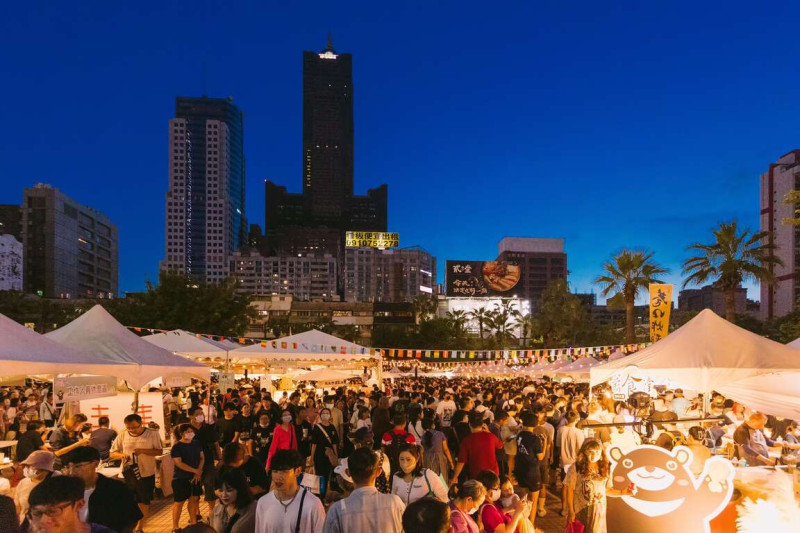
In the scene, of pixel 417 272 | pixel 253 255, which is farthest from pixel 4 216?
pixel 417 272

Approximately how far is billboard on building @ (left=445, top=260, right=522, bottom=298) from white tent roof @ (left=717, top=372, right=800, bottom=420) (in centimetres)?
8262

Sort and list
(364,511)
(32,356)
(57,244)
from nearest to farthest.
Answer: (364,511) → (32,356) → (57,244)

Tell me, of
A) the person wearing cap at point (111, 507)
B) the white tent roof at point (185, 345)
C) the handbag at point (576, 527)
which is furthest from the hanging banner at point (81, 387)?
the handbag at point (576, 527)

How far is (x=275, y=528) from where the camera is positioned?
13.4ft

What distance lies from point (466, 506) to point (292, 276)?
168372 millimetres

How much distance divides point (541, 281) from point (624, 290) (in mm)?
131449

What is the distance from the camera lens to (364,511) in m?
4.05

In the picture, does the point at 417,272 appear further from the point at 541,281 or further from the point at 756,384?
the point at 756,384

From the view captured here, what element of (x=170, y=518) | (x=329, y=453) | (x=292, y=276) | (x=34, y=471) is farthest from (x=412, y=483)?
(x=292, y=276)

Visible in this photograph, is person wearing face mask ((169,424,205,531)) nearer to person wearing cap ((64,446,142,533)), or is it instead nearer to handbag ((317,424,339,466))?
handbag ((317,424,339,466))

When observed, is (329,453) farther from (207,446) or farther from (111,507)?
(111,507)

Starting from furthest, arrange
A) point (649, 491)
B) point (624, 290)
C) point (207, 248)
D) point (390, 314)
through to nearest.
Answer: point (207, 248), point (390, 314), point (624, 290), point (649, 491)

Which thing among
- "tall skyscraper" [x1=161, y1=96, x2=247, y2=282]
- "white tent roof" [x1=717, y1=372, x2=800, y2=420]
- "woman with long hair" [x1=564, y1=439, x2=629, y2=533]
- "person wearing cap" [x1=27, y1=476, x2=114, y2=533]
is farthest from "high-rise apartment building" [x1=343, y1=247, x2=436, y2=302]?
"person wearing cap" [x1=27, y1=476, x2=114, y2=533]

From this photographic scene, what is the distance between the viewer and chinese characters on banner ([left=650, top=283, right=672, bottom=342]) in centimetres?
2266
